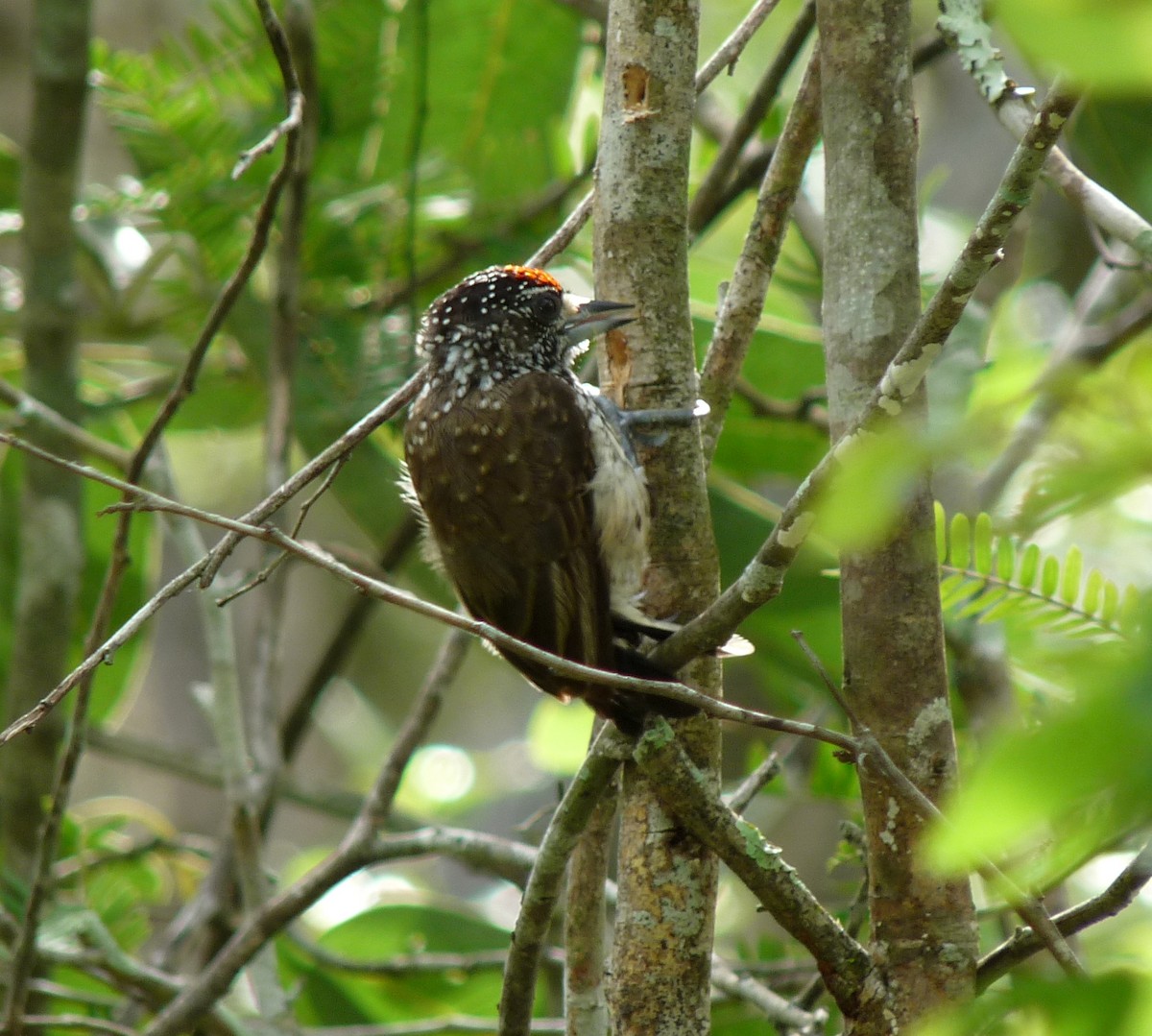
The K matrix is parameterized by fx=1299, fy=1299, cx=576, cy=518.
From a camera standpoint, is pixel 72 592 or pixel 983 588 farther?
pixel 72 592

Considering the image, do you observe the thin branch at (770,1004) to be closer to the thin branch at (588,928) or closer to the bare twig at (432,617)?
the thin branch at (588,928)

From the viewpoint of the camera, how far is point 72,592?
359 cm

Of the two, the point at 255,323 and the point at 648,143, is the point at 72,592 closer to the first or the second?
the point at 255,323

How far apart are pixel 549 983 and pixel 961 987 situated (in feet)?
8.08

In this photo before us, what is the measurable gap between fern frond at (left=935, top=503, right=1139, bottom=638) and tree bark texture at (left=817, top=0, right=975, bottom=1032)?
211 mm

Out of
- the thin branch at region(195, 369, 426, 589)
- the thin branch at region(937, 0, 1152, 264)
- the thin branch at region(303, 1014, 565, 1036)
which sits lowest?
the thin branch at region(303, 1014, 565, 1036)

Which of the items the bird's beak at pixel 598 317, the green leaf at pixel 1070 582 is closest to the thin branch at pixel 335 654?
the bird's beak at pixel 598 317

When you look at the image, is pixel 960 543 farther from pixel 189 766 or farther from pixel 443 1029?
pixel 189 766

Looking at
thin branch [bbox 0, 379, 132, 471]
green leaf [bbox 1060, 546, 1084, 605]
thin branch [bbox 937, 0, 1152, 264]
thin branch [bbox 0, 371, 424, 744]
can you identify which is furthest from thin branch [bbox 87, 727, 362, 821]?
thin branch [bbox 937, 0, 1152, 264]

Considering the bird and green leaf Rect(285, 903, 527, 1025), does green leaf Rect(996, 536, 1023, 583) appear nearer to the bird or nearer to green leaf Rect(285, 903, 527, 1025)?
the bird

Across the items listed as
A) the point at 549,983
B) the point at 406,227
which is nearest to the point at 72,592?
the point at 406,227

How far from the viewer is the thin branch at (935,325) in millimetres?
1429

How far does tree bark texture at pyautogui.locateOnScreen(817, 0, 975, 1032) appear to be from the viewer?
1.83m

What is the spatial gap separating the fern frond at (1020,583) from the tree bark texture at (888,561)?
0.21 m
